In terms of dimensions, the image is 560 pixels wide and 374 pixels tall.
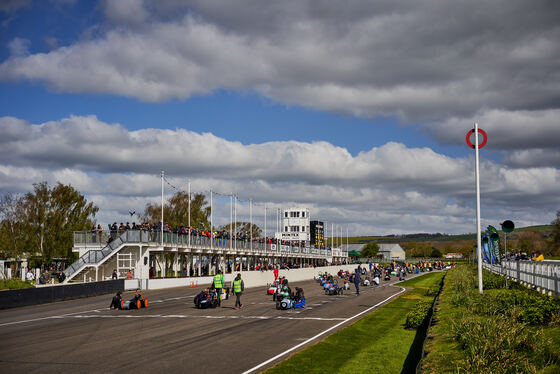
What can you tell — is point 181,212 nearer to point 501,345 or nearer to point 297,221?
point 297,221

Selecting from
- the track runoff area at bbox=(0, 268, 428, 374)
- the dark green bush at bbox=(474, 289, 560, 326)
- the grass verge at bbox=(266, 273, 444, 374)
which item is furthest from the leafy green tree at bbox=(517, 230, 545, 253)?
the dark green bush at bbox=(474, 289, 560, 326)

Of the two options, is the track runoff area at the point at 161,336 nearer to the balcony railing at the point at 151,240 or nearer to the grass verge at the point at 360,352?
the grass verge at the point at 360,352

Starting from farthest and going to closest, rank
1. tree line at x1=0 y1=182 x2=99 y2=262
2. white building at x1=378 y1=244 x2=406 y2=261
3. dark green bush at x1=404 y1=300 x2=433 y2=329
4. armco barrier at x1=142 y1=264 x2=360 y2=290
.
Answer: white building at x1=378 y1=244 x2=406 y2=261, tree line at x1=0 y1=182 x2=99 y2=262, armco barrier at x1=142 y1=264 x2=360 y2=290, dark green bush at x1=404 y1=300 x2=433 y2=329

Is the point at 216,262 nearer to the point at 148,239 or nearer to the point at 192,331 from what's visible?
the point at 148,239

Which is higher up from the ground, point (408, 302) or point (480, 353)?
point (480, 353)

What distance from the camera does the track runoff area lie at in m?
14.1

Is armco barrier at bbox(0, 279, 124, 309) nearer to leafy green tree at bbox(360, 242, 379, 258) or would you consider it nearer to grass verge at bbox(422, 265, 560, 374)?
grass verge at bbox(422, 265, 560, 374)

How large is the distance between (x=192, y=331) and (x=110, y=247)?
98.0 feet

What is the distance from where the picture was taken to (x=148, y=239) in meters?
49.7

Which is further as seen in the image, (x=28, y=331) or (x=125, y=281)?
(x=125, y=281)

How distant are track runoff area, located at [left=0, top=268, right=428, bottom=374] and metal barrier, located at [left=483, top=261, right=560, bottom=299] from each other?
8.28m

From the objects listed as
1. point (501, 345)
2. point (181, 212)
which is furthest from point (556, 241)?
point (501, 345)

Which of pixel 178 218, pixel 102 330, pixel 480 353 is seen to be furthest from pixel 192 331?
pixel 178 218

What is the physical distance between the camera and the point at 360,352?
615 inches
